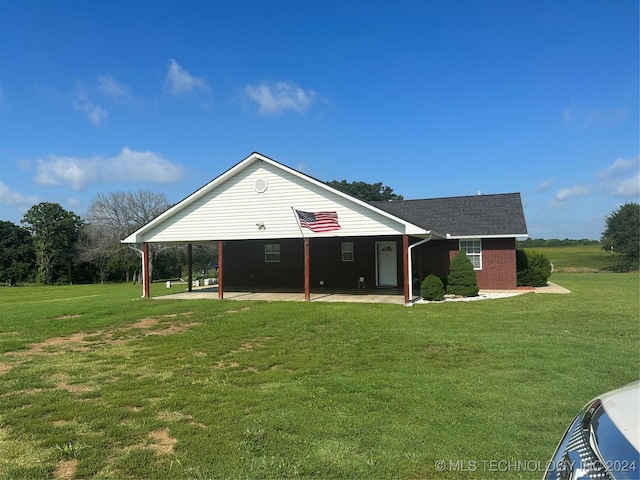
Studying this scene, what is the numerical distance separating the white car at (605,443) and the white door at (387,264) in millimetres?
17216

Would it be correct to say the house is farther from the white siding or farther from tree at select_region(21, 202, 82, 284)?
tree at select_region(21, 202, 82, 284)

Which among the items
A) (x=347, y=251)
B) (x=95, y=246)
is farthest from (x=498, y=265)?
(x=95, y=246)

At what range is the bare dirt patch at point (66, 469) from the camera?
3.32 meters

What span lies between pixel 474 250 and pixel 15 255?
3883cm

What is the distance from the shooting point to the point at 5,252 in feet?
123

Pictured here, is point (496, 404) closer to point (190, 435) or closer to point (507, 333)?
point (190, 435)

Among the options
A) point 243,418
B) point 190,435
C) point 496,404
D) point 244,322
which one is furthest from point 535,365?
point 244,322

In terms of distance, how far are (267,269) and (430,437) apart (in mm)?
17870

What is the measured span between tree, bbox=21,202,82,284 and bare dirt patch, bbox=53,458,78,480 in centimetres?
3999

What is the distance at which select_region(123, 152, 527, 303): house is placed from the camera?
603 inches

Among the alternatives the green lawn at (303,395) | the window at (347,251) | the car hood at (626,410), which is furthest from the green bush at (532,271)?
the car hood at (626,410)

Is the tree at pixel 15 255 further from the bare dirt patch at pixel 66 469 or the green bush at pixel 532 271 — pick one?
the bare dirt patch at pixel 66 469

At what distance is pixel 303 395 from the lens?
5078 mm

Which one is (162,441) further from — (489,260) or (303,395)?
(489,260)
